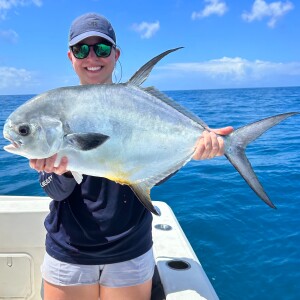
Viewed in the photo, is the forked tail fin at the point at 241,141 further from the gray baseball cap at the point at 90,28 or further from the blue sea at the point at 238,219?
the blue sea at the point at 238,219

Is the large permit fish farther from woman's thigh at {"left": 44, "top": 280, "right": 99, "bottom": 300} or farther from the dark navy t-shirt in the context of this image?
woman's thigh at {"left": 44, "top": 280, "right": 99, "bottom": 300}

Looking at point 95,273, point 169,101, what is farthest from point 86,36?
point 95,273

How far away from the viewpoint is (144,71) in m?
1.90

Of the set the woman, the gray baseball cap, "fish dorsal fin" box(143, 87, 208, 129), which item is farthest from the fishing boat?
the gray baseball cap

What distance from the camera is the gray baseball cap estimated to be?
2.08m

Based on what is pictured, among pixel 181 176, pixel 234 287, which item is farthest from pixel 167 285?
pixel 181 176

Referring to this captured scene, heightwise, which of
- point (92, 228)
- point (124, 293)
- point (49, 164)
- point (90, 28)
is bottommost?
point (124, 293)

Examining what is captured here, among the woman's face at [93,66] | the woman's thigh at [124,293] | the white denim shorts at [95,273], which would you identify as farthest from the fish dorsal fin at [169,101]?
the woman's thigh at [124,293]

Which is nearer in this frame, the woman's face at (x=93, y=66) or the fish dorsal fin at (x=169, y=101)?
the fish dorsal fin at (x=169, y=101)

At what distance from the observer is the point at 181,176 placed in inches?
365

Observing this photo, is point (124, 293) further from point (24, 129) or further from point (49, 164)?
point (24, 129)

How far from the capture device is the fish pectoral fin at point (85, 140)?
1734 mm

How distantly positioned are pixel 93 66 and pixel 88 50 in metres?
0.10

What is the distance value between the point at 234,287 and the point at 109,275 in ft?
10.2
